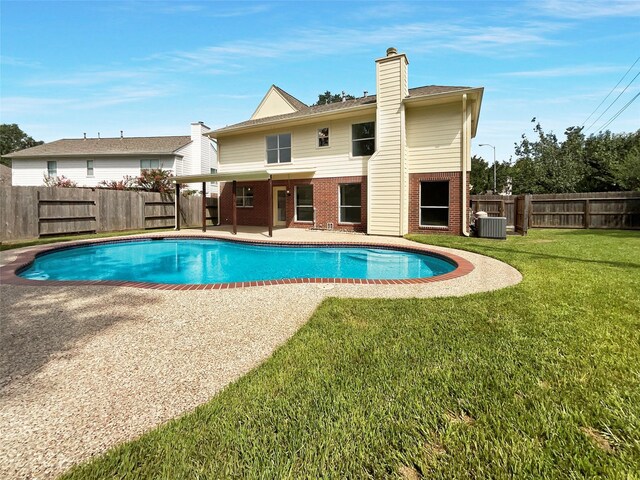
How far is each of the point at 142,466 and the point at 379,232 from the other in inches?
498

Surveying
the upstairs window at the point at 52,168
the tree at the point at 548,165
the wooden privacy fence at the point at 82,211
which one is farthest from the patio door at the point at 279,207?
the tree at the point at 548,165

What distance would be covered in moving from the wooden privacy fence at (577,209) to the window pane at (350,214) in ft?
22.9

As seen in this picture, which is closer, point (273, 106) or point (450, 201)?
point (450, 201)

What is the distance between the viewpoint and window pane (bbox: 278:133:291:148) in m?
16.8

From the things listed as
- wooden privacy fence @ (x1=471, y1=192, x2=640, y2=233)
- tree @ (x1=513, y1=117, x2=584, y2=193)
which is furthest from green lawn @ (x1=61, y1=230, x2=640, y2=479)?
tree @ (x1=513, y1=117, x2=584, y2=193)

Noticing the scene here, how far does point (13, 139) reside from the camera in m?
66.9

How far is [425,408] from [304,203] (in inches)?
594

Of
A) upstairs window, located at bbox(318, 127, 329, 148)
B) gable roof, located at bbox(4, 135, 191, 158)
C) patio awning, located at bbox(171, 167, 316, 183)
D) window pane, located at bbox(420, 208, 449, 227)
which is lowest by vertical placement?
window pane, located at bbox(420, 208, 449, 227)

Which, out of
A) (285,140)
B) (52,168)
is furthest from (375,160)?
(52,168)

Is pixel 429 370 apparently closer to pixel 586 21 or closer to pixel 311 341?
pixel 311 341

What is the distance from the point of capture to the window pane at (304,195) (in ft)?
54.5

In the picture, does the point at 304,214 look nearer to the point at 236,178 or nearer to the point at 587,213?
the point at 236,178

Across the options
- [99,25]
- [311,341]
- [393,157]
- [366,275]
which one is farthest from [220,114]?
[311,341]

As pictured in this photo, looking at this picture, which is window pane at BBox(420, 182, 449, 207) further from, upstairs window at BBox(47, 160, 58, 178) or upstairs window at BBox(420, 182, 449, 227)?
upstairs window at BBox(47, 160, 58, 178)
